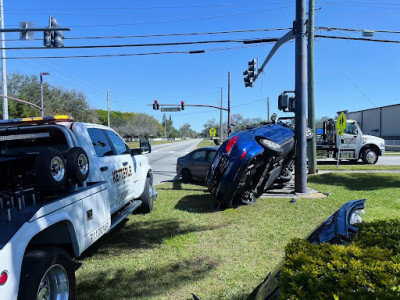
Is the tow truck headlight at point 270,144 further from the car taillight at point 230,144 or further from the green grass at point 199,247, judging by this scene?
the green grass at point 199,247

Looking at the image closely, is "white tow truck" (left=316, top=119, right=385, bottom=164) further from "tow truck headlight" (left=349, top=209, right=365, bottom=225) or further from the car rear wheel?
"tow truck headlight" (left=349, top=209, right=365, bottom=225)

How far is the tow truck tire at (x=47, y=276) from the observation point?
2256 millimetres

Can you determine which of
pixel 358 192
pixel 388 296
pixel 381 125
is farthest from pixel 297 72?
pixel 381 125

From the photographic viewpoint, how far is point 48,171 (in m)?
2.89

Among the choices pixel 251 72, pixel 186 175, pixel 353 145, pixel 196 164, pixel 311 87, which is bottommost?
pixel 186 175

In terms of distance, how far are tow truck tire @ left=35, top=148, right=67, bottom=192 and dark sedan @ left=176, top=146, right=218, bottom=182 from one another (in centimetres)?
805

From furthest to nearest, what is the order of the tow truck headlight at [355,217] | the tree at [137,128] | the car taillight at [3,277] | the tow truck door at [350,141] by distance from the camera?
1. the tree at [137,128]
2. the tow truck door at [350,141]
3. the tow truck headlight at [355,217]
4. the car taillight at [3,277]

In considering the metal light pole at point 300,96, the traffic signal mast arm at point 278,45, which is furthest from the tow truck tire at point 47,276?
the traffic signal mast arm at point 278,45

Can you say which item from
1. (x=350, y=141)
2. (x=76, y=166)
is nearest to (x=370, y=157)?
(x=350, y=141)

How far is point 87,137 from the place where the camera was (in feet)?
14.3

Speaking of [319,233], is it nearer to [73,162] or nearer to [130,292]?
[130,292]

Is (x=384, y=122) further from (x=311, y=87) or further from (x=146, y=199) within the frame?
(x=146, y=199)

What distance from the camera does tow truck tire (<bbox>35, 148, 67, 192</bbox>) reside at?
2.88 m

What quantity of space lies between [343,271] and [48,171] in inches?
104
